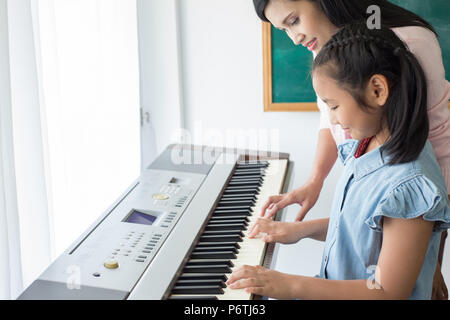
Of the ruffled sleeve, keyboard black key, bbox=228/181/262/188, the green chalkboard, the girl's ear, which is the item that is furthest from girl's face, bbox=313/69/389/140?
the green chalkboard

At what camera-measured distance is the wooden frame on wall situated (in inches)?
92.4

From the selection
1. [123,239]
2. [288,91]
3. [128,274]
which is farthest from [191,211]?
[288,91]

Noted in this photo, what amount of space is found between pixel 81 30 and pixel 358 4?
85 cm

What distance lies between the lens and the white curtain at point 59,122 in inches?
49.8

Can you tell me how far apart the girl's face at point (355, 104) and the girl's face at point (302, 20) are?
28 cm

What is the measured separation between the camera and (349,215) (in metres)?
1.18

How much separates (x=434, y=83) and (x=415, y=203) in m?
0.36

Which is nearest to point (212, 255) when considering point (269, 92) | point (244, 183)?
point (244, 183)

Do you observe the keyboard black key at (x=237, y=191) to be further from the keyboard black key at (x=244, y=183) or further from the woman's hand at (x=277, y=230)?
the woman's hand at (x=277, y=230)

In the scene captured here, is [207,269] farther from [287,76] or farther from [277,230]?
[287,76]

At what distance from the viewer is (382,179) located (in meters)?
1.12

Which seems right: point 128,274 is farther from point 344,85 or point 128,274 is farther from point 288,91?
point 288,91
